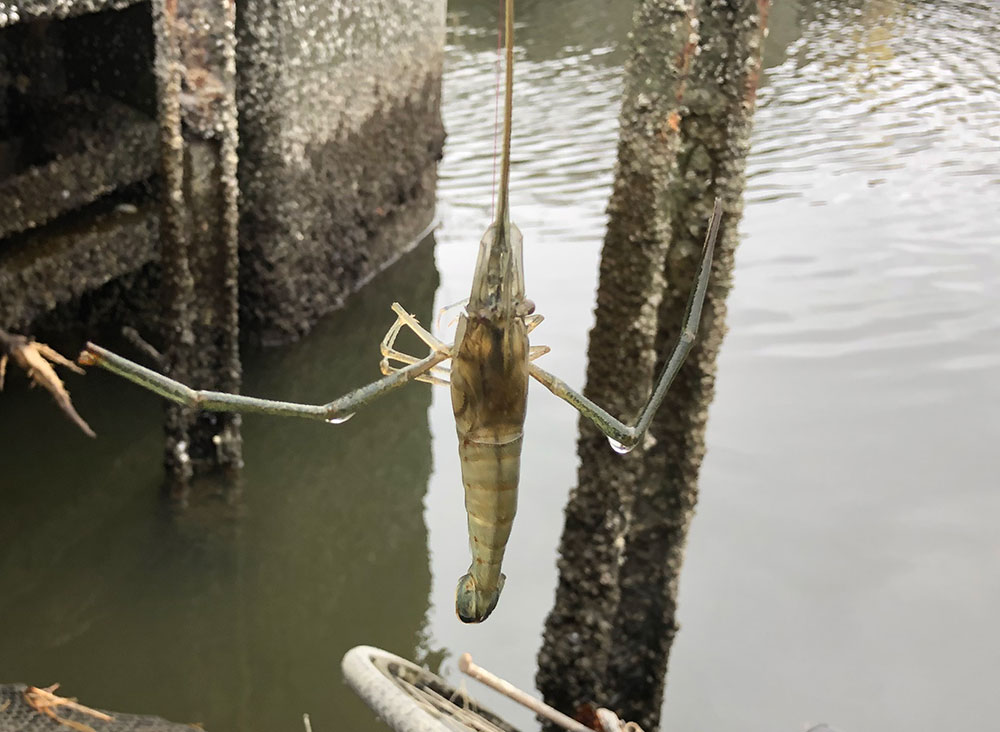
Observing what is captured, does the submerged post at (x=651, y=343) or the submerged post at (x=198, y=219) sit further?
the submerged post at (x=198, y=219)

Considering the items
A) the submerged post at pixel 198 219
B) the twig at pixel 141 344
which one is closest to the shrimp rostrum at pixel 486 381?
the twig at pixel 141 344

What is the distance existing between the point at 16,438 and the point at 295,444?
54.9 inches

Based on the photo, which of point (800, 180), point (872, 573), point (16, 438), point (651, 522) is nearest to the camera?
point (651, 522)

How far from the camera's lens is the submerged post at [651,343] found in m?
2.81

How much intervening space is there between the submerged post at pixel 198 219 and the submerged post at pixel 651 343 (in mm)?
1901

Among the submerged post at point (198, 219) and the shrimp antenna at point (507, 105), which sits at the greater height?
the shrimp antenna at point (507, 105)

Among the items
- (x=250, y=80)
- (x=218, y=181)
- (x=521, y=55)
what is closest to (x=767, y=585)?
(x=218, y=181)

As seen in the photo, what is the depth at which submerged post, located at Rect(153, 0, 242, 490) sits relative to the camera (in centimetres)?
407

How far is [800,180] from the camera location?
27.5 ft

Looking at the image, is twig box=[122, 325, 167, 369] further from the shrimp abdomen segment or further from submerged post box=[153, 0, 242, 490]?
the shrimp abdomen segment

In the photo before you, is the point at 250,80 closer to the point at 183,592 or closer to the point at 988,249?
the point at 183,592

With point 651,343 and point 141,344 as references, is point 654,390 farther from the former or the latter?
point 141,344

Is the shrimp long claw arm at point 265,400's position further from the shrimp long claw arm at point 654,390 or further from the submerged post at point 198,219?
the submerged post at point 198,219

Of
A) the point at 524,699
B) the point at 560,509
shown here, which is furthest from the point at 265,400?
the point at 560,509
